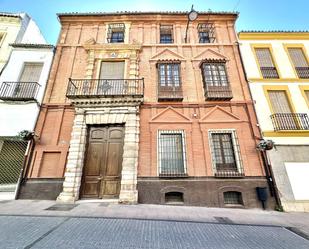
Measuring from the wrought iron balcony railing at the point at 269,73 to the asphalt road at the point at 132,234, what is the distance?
326 inches

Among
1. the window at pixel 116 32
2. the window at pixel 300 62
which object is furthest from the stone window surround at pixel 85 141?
the window at pixel 300 62

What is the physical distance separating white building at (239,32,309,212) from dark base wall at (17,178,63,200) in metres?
9.97

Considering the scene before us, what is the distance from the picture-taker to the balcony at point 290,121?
845 cm

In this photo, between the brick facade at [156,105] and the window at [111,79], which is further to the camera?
the window at [111,79]

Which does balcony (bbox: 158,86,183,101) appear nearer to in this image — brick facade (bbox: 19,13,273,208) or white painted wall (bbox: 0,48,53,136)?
brick facade (bbox: 19,13,273,208)

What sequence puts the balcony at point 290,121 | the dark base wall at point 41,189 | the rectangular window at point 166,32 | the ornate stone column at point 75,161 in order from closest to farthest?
the ornate stone column at point 75,161
the dark base wall at point 41,189
the balcony at point 290,121
the rectangular window at point 166,32

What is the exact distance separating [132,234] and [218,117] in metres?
6.92

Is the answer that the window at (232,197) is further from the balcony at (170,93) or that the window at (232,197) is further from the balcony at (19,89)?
the balcony at (19,89)

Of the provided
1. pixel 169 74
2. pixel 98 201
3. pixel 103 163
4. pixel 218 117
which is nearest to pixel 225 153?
pixel 218 117

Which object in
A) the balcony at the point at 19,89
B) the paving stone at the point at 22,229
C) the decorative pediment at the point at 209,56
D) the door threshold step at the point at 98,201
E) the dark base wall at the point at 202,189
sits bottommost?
the paving stone at the point at 22,229

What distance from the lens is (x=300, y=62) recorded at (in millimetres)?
10273

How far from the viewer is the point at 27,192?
7.46 metres

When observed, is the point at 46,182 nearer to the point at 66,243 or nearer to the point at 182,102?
the point at 66,243

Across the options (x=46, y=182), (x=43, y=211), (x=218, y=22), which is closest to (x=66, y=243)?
(x=43, y=211)
